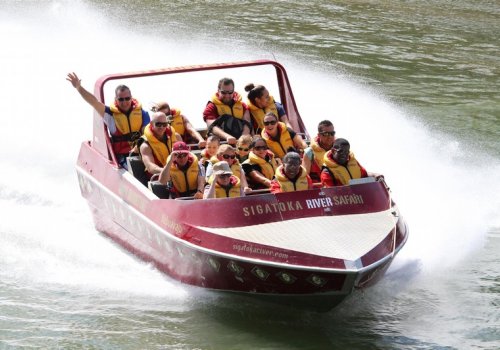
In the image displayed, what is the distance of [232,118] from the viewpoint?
11.7 m

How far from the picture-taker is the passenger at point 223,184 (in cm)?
937

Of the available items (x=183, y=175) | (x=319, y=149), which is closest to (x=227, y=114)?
(x=319, y=149)

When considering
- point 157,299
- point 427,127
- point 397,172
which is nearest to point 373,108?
point 427,127

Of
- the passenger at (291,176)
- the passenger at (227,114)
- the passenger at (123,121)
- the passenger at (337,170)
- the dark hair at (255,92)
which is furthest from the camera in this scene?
the dark hair at (255,92)

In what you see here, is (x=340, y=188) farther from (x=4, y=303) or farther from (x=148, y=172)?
(x=4, y=303)

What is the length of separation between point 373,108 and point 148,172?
623 centimetres

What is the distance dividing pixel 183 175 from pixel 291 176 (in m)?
1.08

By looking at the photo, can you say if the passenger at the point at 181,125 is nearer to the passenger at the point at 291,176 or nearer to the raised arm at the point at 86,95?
the raised arm at the point at 86,95

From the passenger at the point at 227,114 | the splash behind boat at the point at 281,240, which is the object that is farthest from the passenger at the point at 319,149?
the passenger at the point at 227,114

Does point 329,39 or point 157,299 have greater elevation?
point 329,39

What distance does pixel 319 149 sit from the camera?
33.7ft

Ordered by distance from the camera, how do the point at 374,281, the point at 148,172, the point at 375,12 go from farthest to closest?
the point at 375,12, the point at 148,172, the point at 374,281

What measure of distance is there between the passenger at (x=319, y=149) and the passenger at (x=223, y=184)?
0.99m

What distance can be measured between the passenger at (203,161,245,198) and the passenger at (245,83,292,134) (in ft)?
7.73
